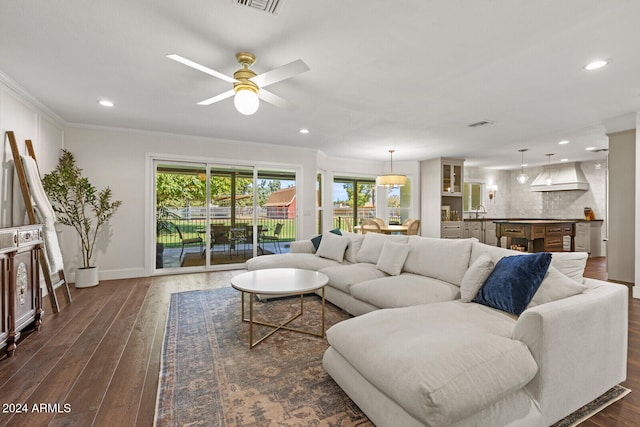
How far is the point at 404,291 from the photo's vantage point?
2.63 meters

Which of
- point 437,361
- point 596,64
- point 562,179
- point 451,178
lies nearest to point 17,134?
→ point 437,361

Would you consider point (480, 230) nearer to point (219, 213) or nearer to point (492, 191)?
point (492, 191)

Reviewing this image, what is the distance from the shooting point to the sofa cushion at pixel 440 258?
2736 millimetres

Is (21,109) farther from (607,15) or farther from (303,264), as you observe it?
(607,15)

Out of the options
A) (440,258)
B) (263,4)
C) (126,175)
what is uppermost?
(263,4)

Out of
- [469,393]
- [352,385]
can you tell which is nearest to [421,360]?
[469,393]

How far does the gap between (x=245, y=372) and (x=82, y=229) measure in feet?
14.0

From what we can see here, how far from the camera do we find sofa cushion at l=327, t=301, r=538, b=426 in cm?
122

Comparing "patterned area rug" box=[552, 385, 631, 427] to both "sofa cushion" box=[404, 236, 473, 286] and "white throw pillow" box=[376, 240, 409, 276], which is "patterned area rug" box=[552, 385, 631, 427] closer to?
"sofa cushion" box=[404, 236, 473, 286]

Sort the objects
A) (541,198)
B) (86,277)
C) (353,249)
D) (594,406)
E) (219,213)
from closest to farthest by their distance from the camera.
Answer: (594,406) → (353,249) → (86,277) → (219,213) → (541,198)

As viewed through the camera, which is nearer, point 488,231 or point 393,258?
point 393,258

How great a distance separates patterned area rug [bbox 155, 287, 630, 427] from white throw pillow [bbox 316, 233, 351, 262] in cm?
112

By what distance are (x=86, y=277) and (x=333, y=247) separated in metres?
3.71

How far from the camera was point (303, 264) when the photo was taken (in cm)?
393
